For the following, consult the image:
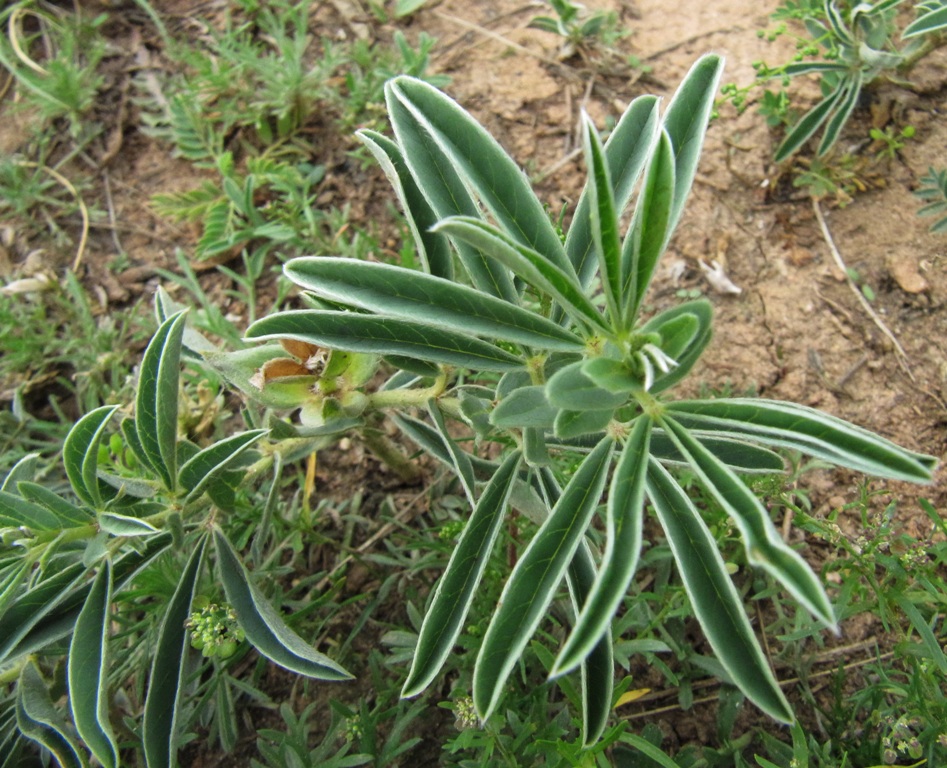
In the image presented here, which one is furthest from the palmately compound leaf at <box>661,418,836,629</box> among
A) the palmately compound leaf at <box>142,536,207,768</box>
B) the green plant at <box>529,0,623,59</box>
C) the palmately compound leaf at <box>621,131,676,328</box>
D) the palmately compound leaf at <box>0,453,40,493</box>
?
the green plant at <box>529,0,623,59</box>

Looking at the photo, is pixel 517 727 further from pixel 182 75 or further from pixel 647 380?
pixel 182 75

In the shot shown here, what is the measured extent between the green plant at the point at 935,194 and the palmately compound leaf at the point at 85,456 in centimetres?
232

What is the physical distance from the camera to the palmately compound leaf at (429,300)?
1202 mm

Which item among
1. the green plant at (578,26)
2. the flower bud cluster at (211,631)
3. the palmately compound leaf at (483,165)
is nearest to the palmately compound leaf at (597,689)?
the palmately compound leaf at (483,165)

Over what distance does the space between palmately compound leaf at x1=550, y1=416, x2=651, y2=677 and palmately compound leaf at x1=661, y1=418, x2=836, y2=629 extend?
7cm

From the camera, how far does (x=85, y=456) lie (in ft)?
4.36

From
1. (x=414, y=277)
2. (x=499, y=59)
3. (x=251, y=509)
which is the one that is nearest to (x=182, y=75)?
(x=499, y=59)

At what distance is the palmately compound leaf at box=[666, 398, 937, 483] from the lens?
3.24ft

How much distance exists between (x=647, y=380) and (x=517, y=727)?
0.97 m

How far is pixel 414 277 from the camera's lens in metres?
1.21

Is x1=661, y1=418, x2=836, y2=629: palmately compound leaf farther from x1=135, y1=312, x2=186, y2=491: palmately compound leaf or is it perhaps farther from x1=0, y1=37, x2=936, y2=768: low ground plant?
x1=135, y1=312, x2=186, y2=491: palmately compound leaf

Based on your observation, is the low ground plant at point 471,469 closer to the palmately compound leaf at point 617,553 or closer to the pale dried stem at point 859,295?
the palmately compound leaf at point 617,553

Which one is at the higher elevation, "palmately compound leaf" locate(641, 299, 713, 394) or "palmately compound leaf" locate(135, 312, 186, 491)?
"palmately compound leaf" locate(641, 299, 713, 394)

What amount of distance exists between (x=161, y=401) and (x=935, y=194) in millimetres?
2283
